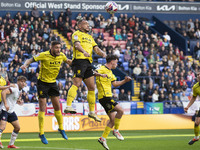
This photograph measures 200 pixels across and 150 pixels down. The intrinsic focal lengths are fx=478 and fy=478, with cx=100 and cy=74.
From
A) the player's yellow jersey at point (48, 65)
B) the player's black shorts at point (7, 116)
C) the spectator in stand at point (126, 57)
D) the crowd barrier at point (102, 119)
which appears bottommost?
the crowd barrier at point (102, 119)

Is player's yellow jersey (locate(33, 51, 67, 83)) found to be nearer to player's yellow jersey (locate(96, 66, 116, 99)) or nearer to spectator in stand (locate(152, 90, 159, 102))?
player's yellow jersey (locate(96, 66, 116, 99))

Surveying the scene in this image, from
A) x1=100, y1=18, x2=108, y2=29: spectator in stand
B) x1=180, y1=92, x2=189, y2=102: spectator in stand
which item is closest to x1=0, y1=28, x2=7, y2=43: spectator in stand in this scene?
x1=100, y1=18, x2=108, y2=29: spectator in stand

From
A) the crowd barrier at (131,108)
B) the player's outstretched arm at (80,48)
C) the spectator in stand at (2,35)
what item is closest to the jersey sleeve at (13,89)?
the player's outstretched arm at (80,48)

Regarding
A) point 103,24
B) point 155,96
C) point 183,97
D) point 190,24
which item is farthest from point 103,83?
point 190,24

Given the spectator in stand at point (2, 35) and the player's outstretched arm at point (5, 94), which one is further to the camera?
the spectator in stand at point (2, 35)

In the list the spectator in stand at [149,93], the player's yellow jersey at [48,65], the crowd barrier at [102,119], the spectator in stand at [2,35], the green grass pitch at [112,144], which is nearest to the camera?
the player's yellow jersey at [48,65]

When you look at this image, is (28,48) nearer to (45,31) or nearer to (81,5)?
(45,31)

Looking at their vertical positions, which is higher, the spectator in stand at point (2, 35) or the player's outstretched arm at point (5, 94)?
the spectator in stand at point (2, 35)

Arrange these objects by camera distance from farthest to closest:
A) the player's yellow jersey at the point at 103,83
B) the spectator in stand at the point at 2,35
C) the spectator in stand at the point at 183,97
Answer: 1. the spectator in stand at the point at 183,97
2. the spectator in stand at the point at 2,35
3. the player's yellow jersey at the point at 103,83

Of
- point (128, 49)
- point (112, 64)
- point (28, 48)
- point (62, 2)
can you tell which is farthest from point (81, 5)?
point (112, 64)

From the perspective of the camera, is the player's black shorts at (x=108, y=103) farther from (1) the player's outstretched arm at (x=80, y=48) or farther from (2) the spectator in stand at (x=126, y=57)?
(2) the spectator in stand at (x=126, y=57)

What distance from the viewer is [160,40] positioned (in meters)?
34.6

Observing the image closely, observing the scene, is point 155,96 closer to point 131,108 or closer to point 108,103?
point 131,108

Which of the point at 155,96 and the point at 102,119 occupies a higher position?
the point at 155,96
